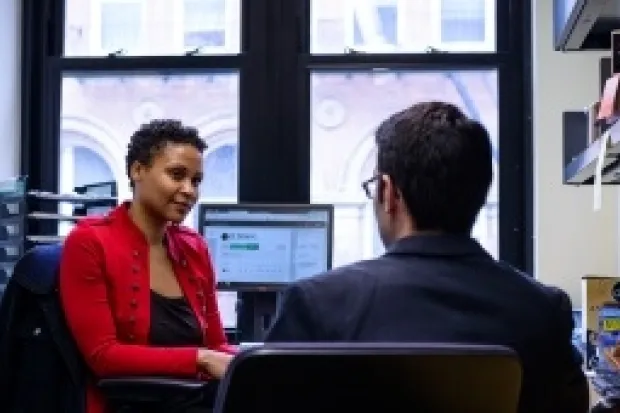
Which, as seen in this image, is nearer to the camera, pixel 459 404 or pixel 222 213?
pixel 459 404

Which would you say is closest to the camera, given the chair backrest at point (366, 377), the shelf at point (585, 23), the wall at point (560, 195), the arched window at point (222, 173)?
the chair backrest at point (366, 377)

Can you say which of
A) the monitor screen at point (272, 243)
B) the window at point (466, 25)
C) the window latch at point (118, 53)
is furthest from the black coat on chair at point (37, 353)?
the window at point (466, 25)

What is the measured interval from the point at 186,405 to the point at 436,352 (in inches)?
39.3

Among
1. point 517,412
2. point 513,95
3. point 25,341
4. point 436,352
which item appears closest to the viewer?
point 436,352

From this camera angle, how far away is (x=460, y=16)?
3.72 metres

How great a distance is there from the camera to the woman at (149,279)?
201 cm

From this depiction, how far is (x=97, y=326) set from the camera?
202cm

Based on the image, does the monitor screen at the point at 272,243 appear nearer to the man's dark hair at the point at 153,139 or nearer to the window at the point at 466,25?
the window at the point at 466,25

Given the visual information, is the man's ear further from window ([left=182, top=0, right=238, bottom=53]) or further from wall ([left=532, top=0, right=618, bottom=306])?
window ([left=182, top=0, right=238, bottom=53])

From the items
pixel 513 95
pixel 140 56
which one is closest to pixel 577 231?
pixel 513 95

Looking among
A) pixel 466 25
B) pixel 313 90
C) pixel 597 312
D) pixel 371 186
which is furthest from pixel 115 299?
pixel 466 25

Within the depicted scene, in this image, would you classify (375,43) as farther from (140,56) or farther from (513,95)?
(140,56)

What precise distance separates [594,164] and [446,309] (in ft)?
3.52

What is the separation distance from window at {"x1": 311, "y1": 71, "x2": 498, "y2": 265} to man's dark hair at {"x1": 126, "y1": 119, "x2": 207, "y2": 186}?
1433mm
